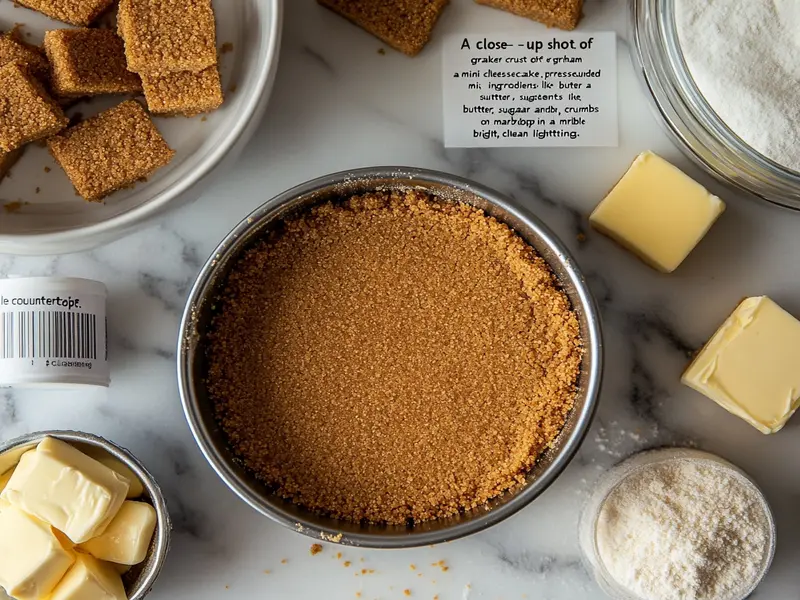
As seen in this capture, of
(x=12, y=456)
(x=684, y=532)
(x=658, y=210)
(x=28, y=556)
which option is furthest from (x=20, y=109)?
(x=684, y=532)

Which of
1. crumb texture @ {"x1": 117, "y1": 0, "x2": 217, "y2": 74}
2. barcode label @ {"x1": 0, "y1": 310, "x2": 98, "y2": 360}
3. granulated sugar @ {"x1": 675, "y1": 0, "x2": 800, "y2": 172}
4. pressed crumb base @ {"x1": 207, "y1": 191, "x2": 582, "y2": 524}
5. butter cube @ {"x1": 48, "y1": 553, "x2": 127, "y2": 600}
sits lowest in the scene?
butter cube @ {"x1": 48, "y1": 553, "x2": 127, "y2": 600}

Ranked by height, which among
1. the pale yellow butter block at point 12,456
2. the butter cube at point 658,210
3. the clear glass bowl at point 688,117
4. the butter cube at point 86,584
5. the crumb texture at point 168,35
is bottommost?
the butter cube at point 86,584

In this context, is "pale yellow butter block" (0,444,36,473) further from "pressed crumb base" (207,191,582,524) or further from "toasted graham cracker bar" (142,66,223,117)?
"toasted graham cracker bar" (142,66,223,117)

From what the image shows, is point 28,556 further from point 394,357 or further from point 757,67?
point 757,67

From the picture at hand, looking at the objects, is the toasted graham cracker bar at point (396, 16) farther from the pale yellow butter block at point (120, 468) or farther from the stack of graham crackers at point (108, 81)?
the pale yellow butter block at point (120, 468)

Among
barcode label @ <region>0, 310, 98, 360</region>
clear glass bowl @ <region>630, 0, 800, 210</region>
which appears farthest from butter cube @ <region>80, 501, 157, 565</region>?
clear glass bowl @ <region>630, 0, 800, 210</region>

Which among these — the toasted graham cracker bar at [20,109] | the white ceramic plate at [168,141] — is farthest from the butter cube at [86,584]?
the toasted graham cracker bar at [20,109]
